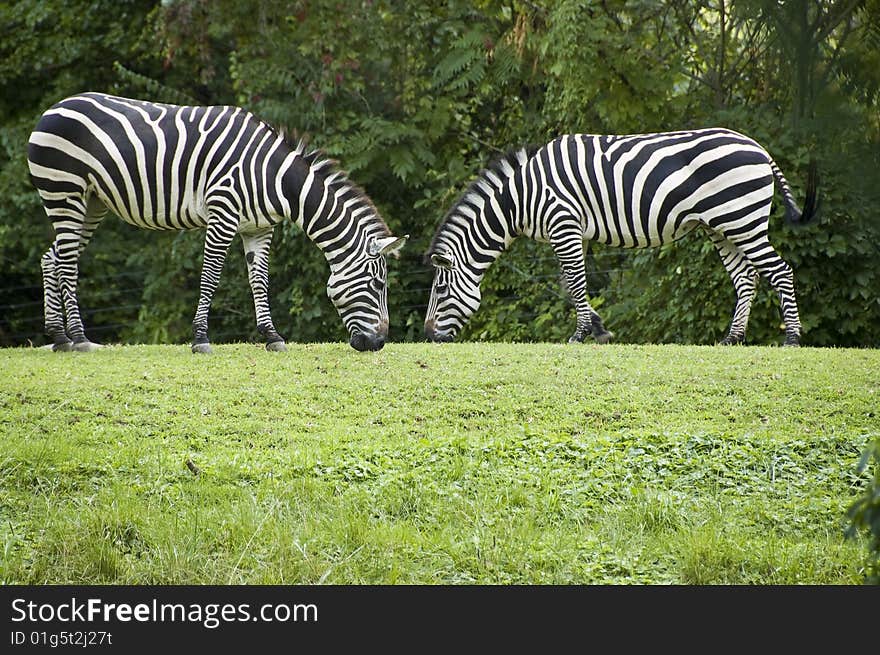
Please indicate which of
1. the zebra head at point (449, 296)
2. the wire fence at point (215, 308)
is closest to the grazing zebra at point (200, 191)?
the zebra head at point (449, 296)

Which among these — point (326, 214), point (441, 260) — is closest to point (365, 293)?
point (326, 214)

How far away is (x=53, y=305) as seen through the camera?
1099cm

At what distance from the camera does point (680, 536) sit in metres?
5.55

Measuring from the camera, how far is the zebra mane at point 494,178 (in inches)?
486

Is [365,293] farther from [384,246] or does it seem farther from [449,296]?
[449,296]

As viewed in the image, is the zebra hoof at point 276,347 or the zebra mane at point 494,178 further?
the zebra mane at point 494,178

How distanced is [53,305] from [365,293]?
3190 mm

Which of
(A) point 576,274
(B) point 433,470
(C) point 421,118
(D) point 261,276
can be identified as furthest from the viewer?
(C) point 421,118

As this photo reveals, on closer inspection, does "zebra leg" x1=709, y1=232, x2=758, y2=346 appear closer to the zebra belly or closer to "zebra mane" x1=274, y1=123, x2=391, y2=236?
"zebra mane" x1=274, y1=123, x2=391, y2=236

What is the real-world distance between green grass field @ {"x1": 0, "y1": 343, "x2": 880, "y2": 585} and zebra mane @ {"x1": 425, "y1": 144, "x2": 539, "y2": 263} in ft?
9.11

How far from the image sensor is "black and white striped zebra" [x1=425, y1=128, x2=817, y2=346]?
1157cm

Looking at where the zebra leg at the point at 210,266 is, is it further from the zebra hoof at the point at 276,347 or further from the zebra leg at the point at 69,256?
the zebra leg at the point at 69,256

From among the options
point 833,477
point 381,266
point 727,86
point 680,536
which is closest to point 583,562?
point 680,536
